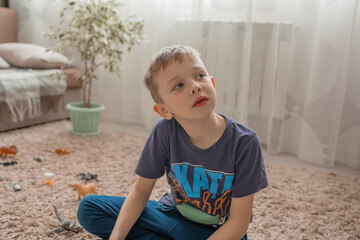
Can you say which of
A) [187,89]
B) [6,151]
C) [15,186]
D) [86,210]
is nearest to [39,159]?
[6,151]

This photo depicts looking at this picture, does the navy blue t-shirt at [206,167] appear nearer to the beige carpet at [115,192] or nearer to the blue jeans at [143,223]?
the blue jeans at [143,223]

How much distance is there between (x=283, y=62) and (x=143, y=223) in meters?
1.47

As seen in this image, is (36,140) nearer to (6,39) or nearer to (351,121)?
(6,39)

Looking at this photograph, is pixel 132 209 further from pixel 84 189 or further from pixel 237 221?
pixel 84 189

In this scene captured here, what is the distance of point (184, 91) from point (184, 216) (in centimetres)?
39

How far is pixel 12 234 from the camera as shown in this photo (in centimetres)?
120

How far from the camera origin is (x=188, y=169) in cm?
98

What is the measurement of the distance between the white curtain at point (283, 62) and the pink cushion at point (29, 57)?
2.28 ft

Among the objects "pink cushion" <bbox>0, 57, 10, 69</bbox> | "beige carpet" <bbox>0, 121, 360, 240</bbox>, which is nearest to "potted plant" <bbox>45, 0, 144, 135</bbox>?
"beige carpet" <bbox>0, 121, 360, 240</bbox>

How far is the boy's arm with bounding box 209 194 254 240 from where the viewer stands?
2.91 feet

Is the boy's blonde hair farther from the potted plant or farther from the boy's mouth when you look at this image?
the potted plant

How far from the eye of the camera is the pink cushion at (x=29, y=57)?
2.51m

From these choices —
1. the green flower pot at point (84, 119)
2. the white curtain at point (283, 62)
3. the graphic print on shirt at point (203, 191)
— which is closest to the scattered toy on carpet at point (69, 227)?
the graphic print on shirt at point (203, 191)

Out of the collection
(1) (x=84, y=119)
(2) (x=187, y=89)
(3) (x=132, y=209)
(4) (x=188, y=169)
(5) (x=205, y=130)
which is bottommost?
(1) (x=84, y=119)
